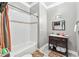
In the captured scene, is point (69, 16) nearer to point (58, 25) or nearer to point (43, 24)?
point (58, 25)

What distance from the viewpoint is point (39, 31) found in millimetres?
1021

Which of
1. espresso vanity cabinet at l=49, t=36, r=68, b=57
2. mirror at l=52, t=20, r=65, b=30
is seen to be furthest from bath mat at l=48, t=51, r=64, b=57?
mirror at l=52, t=20, r=65, b=30

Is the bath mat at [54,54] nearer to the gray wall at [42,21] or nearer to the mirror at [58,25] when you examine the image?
the gray wall at [42,21]

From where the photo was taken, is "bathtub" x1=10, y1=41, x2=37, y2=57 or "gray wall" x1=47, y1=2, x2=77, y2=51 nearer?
"gray wall" x1=47, y1=2, x2=77, y2=51

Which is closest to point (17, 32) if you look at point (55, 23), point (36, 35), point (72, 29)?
point (36, 35)

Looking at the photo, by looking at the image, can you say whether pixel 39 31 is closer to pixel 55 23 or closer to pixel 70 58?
pixel 55 23

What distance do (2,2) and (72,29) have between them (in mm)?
837

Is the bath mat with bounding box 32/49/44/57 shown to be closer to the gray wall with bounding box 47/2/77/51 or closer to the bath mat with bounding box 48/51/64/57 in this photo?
the bath mat with bounding box 48/51/64/57

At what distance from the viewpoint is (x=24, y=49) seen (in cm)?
103

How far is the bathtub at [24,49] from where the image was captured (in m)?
1.00

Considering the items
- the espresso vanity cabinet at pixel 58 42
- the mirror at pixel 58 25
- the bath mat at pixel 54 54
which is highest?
the mirror at pixel 58 25

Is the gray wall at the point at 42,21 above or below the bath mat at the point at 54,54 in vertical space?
above

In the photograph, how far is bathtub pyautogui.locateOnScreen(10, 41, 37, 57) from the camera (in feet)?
3.28

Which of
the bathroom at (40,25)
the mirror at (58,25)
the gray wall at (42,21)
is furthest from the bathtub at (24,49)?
the mirror at (58,25)
